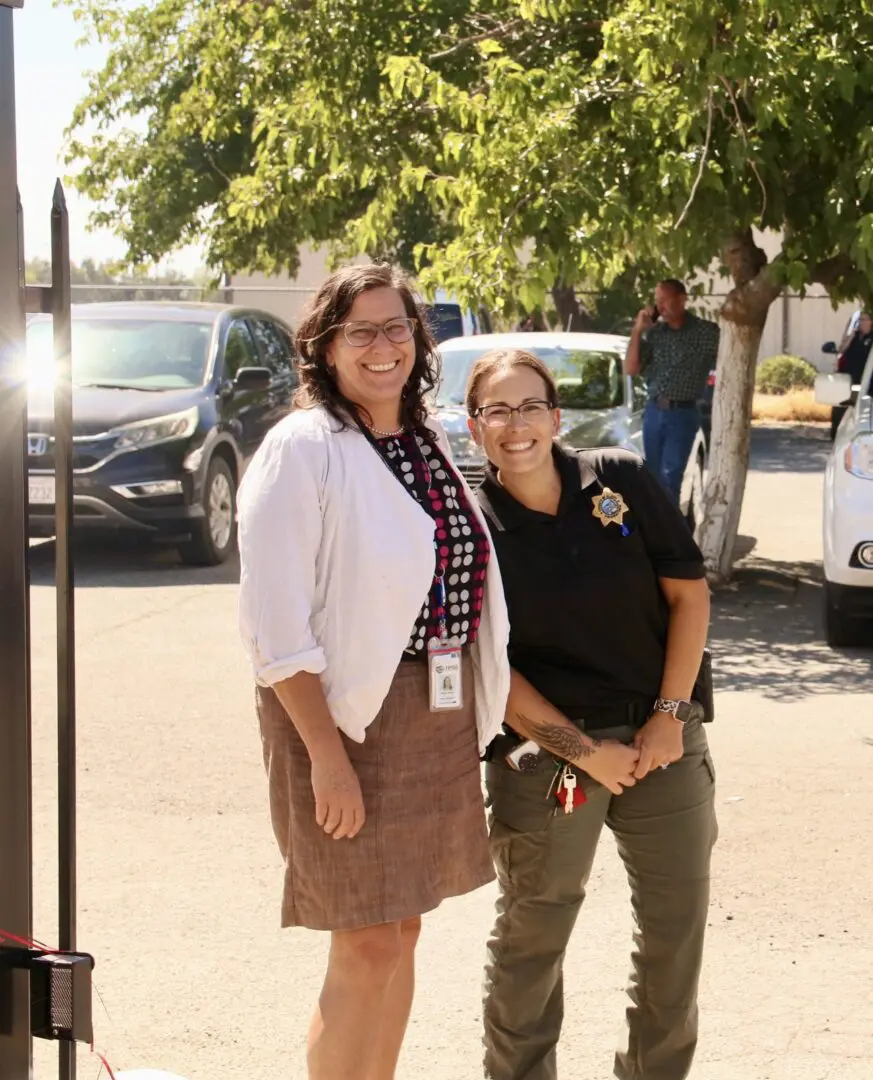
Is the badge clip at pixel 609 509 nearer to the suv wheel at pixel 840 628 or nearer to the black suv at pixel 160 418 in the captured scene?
the suv wheel at pixel 840 628

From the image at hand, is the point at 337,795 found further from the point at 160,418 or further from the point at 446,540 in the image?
the point at 160,418

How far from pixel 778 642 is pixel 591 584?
6210 mm

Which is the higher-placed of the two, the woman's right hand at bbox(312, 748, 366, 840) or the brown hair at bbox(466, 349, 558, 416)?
the brown hair at bbox(466, 349, 558, 416)

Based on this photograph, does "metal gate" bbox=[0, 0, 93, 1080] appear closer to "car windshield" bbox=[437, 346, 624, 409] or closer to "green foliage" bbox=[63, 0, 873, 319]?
"green foliage" bbox=[63, 0, 873, 319]

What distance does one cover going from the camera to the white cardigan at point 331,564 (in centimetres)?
297

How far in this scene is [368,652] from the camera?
3.03 meters

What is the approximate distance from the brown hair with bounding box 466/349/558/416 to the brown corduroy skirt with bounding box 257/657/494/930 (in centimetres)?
65

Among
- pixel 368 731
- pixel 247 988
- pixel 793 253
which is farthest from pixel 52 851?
pixel 793 253

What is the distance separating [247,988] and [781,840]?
7.02ft

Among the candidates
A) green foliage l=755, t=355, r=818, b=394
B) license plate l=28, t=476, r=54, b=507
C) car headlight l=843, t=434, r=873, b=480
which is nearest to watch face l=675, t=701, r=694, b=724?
car headlight l=843, t=434, r=873, b=480

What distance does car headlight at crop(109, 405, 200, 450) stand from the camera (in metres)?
11.7

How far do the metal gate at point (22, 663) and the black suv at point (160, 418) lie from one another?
803cm

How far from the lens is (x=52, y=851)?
5707 millimetres

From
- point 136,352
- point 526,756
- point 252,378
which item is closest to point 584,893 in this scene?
point 526,756
